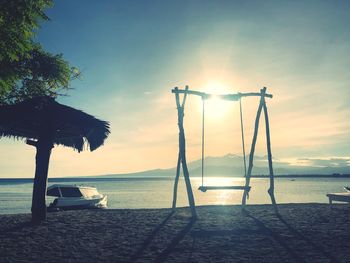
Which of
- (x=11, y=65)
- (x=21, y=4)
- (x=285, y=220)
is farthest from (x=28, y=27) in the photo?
(x=285, y=220)

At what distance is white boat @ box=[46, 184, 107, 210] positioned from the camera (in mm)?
23130

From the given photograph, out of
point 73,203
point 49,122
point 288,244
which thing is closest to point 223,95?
point 49,122

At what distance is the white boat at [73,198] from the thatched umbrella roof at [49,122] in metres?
11.0

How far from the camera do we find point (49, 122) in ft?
38.7

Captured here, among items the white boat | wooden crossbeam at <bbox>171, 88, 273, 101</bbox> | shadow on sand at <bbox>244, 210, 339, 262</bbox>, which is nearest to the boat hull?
the white boat

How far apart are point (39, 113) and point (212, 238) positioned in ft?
21.8

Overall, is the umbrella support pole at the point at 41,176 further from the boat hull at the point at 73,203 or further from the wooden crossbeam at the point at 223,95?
the boat hull at the point at 73,203

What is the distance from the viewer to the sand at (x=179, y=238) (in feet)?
22.7

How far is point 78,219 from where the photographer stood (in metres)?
11.9

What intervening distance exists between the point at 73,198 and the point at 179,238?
16676 millimetres

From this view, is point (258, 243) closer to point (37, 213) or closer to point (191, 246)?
point (191, 246)

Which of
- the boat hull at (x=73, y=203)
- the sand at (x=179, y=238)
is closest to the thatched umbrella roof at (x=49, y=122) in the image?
the sand at (x=179, y=238)

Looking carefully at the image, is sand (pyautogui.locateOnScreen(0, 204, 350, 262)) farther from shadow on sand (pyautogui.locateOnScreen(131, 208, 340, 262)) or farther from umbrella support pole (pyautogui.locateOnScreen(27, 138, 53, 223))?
umbrella support pole (pyautogui.locateOnScreen(27, 138, 53, 223))

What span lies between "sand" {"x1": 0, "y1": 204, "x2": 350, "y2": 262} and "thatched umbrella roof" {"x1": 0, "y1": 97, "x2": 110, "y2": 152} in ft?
9.73
